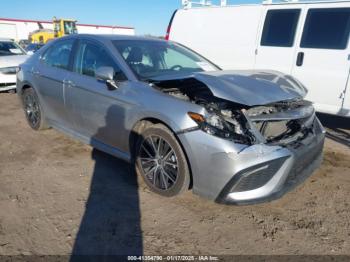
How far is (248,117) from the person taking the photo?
9.55 ft

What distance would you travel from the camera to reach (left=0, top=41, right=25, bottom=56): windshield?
9.55 m

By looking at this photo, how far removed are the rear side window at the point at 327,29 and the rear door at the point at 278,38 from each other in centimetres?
22

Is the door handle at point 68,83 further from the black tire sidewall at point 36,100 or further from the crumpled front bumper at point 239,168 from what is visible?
the crumpled front bumper at point 239,168

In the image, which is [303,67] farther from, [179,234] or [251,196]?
[179,234]

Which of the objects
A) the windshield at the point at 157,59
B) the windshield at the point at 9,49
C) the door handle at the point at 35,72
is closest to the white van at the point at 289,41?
the windshield at the point at 157,59

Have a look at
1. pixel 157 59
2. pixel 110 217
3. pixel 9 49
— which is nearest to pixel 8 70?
pixel 9 49

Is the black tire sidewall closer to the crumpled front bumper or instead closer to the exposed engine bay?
the exposed engine bay

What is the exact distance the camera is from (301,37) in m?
5.84

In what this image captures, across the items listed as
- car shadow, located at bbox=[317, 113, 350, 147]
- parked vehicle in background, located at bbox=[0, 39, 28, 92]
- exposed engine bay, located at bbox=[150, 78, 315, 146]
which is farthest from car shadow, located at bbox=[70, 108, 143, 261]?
parked vehicle in background, located at bbox=[0, 39, 28, 92]

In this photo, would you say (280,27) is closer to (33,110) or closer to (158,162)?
(158,162)

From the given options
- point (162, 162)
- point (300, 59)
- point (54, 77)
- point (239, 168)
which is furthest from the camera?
point (300, 59)

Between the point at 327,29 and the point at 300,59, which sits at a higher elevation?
the point at 327,29

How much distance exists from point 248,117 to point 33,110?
3932 millimetres

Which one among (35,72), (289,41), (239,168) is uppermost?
(289,41)
